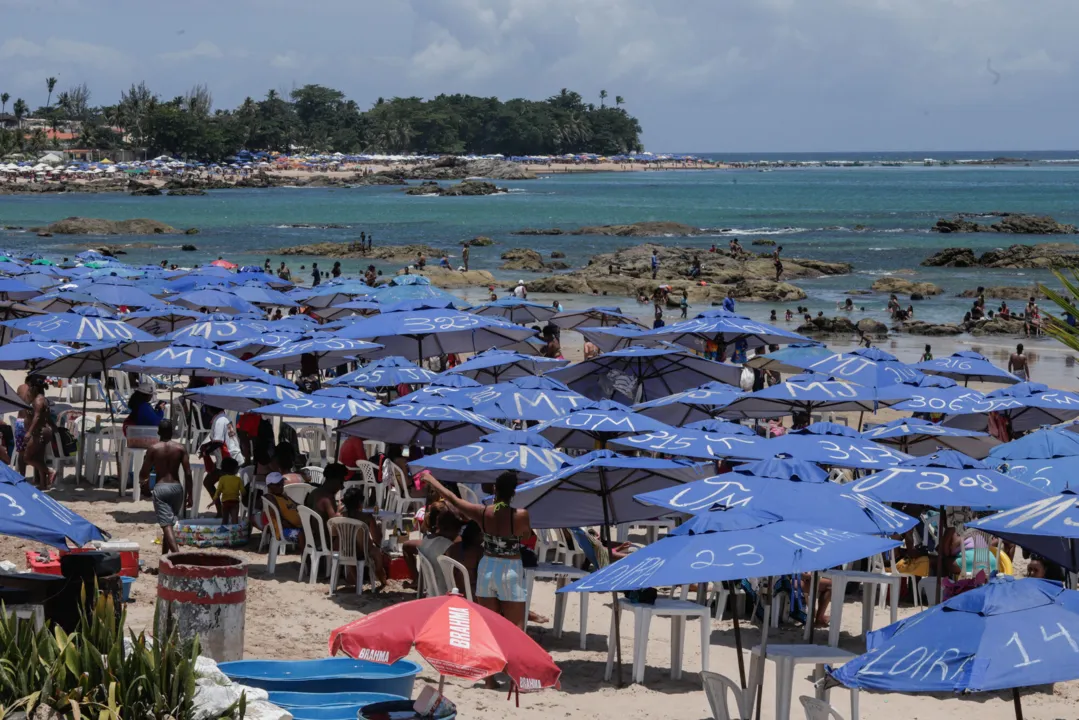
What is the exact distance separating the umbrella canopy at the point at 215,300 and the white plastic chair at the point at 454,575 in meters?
13.1

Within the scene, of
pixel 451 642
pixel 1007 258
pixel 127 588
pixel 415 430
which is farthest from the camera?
pixel 1007 258

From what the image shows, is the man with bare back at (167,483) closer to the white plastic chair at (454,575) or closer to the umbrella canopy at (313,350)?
the white plastic chair at (454,575)

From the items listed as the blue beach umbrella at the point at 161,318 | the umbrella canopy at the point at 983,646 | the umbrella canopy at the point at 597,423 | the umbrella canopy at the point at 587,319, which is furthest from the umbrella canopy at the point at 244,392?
the umbrella canopy at the point at 587,319

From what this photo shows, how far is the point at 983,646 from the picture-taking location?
15.9 feet

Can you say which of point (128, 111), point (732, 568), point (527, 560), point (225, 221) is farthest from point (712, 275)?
point (128, 111)

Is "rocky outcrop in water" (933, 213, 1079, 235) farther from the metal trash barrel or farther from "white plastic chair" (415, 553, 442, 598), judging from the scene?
the metal trash barrel

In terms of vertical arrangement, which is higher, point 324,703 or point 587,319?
point 587,319

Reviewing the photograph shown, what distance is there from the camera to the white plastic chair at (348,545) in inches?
394

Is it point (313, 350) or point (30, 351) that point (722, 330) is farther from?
point (30, 351)

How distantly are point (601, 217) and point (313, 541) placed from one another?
7993 cm

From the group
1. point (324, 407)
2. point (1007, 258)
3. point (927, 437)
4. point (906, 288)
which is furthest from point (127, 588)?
point (1007, 258)

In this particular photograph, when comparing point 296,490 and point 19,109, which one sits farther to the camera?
point 19,109

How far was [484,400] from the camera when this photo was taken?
1218 centimetres

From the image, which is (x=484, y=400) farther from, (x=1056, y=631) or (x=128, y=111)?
(x=128, y=111)
